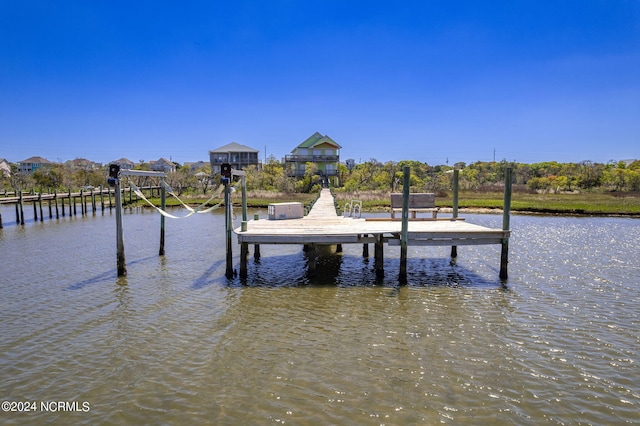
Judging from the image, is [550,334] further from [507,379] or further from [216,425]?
[216,425]

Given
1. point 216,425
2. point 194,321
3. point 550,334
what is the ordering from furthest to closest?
point 194,321, point 550,334, point 216,425

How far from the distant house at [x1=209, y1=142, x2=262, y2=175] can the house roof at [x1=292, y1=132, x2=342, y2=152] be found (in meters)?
14.0

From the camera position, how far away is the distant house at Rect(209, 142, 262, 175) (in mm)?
82562

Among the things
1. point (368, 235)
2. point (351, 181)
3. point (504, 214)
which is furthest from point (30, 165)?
point (504, 214)

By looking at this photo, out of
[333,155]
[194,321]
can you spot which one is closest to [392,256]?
[194,321]

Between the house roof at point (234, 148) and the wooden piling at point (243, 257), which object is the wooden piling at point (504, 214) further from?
the house roof at point (234, 148)

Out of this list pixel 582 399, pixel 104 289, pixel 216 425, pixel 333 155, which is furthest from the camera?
pixel 333 155

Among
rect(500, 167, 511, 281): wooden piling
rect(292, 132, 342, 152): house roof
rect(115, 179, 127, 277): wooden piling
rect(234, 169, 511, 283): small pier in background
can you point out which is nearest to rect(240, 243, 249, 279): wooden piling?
rect(234, 169, 511, 283): small pier in background

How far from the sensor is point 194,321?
10.2 metres

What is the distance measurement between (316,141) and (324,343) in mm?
66707

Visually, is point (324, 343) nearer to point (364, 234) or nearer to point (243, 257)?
point (364, 234)

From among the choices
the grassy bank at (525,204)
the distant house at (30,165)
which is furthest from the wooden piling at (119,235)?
the distant house at (30,165)

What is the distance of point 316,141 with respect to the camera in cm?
7369

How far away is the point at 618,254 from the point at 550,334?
11.9 metres
